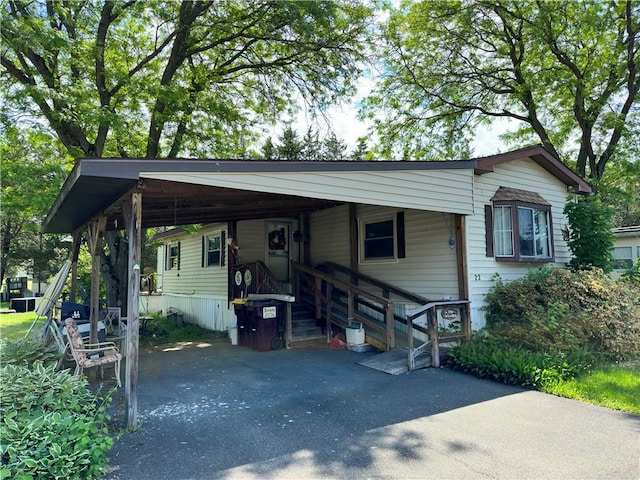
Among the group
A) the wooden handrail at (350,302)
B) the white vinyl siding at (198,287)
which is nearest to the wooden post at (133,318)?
the wooden handrail at (350,302)

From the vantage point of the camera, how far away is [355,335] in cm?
821

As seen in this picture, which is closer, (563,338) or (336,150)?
(563,338)

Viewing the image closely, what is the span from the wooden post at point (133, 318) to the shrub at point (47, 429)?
0.56 metres

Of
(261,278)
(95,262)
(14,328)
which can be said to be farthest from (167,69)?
(14,328)

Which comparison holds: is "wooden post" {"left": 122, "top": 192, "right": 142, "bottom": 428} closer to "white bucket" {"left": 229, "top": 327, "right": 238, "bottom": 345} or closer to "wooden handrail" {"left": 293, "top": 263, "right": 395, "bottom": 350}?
"wooden handrail" {"left": 293, "top": 263, "right": 395, "bottom": 350}

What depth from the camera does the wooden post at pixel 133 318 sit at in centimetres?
429

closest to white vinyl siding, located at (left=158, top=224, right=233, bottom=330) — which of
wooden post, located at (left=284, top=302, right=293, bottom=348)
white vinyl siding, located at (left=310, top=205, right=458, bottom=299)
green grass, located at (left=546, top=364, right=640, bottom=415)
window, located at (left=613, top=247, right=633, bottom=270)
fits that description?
wooden post, located at (left=284, top=302, right=293, bottom=348)

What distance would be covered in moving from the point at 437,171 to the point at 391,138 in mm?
11986

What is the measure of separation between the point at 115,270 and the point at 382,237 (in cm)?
710

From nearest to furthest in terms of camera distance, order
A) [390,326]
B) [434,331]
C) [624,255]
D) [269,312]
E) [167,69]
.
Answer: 1. [434,331]
2. [390,326]
3. [269,312]
4. [167,69]
5. [624,255]

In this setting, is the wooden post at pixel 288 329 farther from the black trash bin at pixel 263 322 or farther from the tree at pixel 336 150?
the tree at pixel 336 150

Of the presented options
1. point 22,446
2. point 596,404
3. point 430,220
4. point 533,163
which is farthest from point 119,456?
point 533,163

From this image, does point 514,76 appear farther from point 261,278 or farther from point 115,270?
point 115,270

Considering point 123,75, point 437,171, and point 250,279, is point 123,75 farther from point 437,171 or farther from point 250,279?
point 437,171
